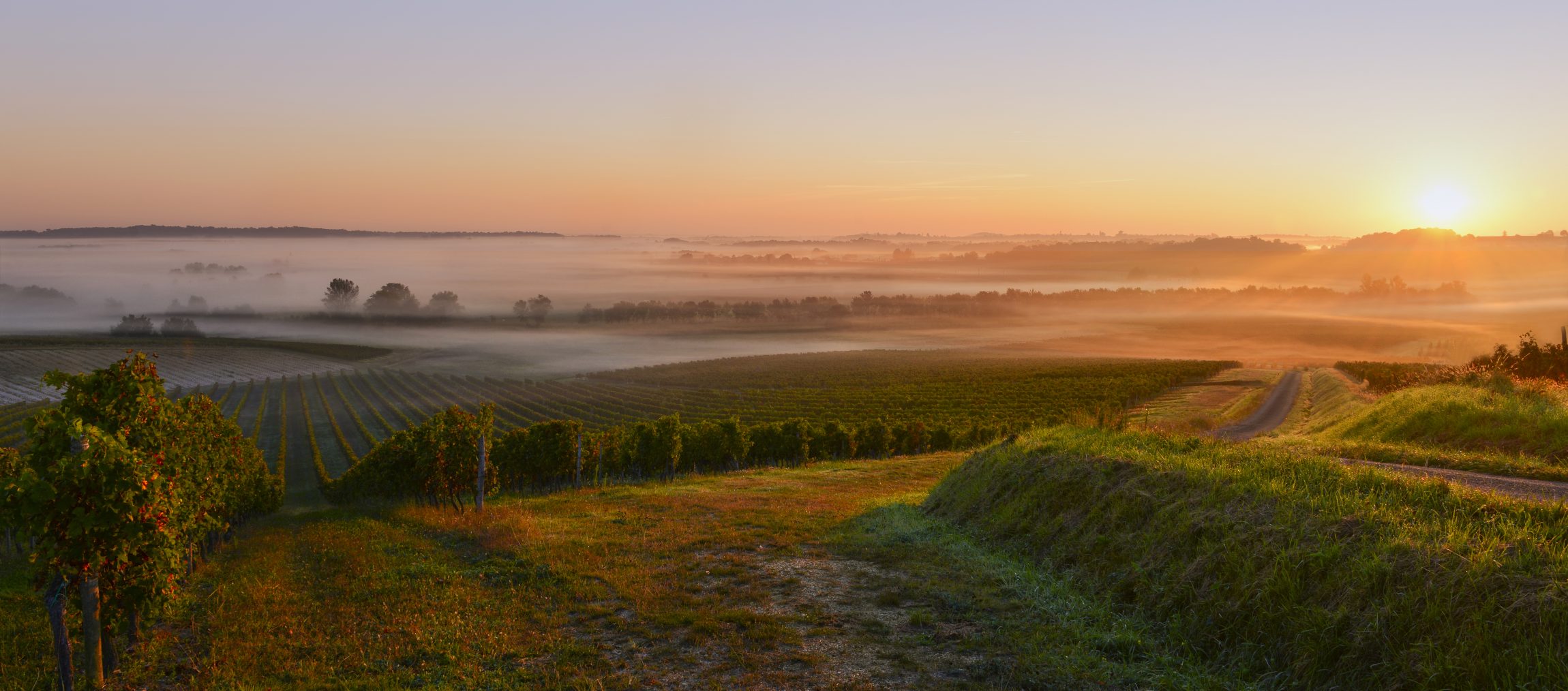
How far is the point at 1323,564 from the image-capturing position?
11.0 meters

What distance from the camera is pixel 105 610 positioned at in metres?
12.6

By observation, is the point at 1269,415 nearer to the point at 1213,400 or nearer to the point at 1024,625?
the point at 1213,400

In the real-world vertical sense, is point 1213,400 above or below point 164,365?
above

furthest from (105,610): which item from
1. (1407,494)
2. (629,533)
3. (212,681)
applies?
(1407,494)

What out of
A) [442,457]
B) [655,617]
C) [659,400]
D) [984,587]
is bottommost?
[659,400]

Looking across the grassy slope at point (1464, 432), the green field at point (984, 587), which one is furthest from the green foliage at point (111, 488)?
the grassy slope at point (1464, 432)

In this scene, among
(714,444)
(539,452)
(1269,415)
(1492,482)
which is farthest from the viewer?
(1269,415)

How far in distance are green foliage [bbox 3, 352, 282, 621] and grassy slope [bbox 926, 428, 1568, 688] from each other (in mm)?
15530

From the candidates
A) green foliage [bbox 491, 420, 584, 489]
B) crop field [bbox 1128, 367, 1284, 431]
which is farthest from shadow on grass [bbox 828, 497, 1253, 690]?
crop field [bbox 1128, 367, 1284, 431]

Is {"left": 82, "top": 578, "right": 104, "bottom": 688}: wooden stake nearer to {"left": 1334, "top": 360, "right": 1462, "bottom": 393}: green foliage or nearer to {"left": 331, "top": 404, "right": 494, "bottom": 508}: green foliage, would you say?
{"left": 331, "top": 404, "right": 494, "bottom": 508}: green foliage

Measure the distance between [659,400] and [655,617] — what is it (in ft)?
407

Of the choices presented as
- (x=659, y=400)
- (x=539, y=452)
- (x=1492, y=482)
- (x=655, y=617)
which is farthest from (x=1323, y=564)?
(x=659, y=400)

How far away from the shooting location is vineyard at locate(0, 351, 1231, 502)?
9019 cm

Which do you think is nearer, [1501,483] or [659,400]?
[1501,483]
